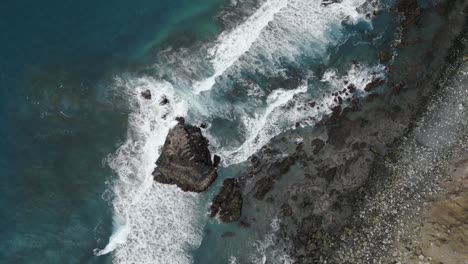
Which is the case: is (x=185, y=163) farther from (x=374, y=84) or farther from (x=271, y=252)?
(x=374, y=84)

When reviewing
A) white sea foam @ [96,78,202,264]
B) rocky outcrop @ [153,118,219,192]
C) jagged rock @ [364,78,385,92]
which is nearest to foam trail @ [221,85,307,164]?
rocky outcrop @ [153,118,219,192]

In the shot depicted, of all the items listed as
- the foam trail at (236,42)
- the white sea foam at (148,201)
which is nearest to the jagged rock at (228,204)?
the white sea foam at (148,201)

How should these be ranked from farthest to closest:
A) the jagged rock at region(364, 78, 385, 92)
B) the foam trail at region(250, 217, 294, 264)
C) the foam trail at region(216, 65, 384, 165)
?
the jagged rock at region(364, 78, 385, 92)
the foam trail at region(216, 65, 384, 165)
the foam trail at region(250, 217, 294, 264)

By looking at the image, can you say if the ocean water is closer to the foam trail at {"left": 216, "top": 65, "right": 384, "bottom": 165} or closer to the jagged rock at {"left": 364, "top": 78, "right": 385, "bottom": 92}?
the foam trail at {"left": 216, "top": 65, "right": 384, "bottom": 165}

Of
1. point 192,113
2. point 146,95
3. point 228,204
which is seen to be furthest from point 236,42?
point 228,204

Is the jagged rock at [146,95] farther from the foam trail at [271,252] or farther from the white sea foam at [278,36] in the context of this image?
the foam trail at [271,252]

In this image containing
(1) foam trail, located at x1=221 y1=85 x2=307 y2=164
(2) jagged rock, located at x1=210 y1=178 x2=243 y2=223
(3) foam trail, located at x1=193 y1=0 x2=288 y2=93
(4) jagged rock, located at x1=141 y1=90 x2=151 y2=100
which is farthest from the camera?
(3) foam trail, located at x1=193 y1=0 x2=288 y2=93

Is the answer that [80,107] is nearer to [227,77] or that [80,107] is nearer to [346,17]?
[227,77]
